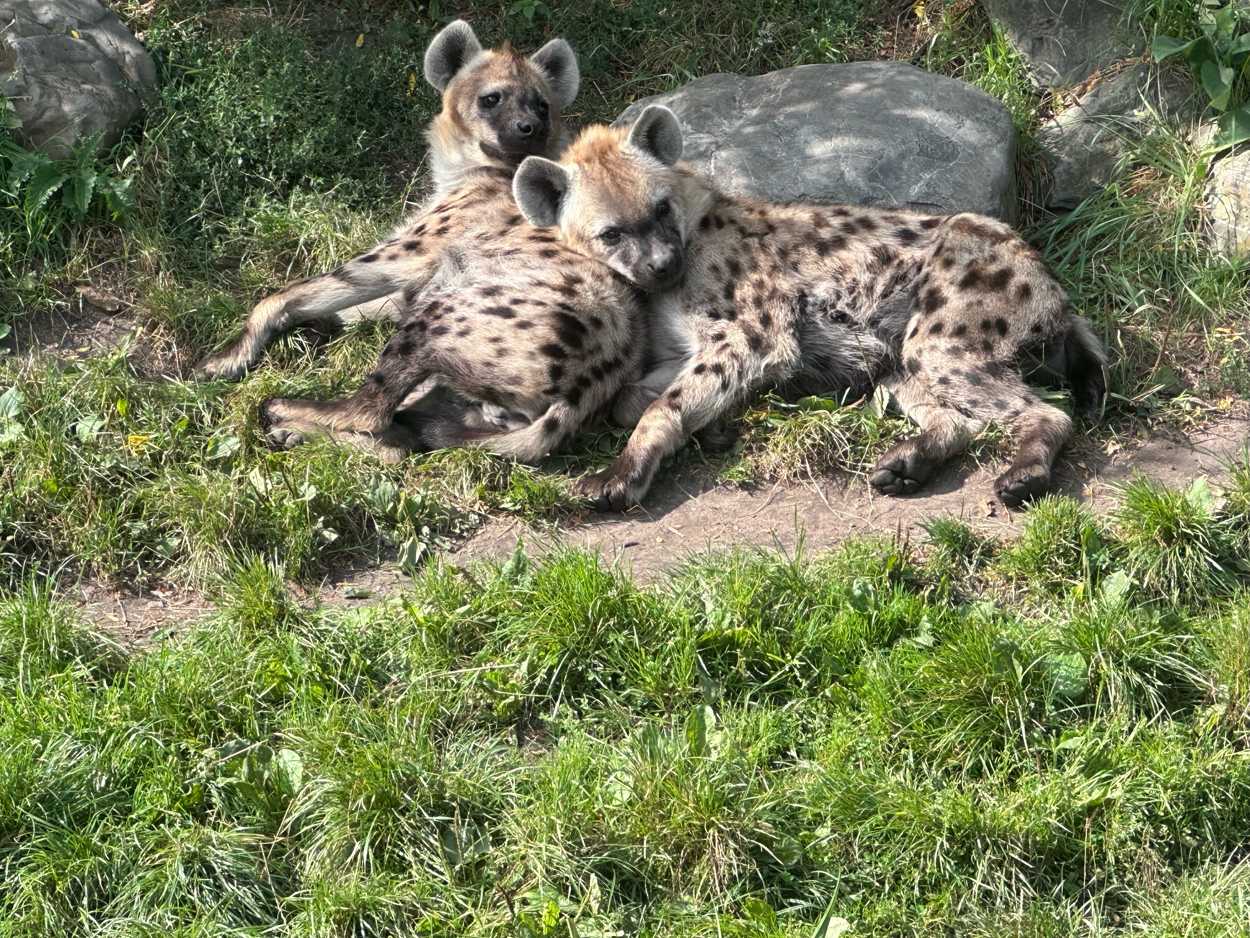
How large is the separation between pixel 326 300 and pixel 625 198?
1131 millimetres

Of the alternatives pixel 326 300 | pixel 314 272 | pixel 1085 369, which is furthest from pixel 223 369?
pixel 1085 369

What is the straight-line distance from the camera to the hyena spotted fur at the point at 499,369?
4809 millimetres

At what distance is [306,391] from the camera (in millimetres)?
5129

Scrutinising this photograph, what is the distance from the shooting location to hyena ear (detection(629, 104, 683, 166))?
203 inches

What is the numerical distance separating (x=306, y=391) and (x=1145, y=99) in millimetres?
3291

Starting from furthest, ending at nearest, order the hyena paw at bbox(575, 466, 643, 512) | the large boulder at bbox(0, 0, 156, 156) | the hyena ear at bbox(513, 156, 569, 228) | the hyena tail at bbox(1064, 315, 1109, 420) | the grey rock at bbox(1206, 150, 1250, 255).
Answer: the large boulder at bbox(0, 0, 156, 156), the grey rock at bbox(1206, 150, 1250, 255), the hyena ear at bbox(513, 156, 569, 228), the hyena tail at bbox(1064, 315, 1109, 420), the hyena paw at bbox(575, 466, 643, 512)

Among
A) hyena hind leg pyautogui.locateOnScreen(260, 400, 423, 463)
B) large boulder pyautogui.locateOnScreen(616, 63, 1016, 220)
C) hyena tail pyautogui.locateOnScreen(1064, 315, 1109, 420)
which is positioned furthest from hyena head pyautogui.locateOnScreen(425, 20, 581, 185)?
hyena tail pyautogui.locateOnScreen(1064, 315, 1109, 420)

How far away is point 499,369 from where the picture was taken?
4.81 meters

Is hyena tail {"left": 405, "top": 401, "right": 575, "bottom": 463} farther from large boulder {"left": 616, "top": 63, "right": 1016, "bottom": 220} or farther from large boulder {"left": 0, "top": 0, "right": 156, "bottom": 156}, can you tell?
large boulder {"left": 0, "top": 0, "right": 156, "bottom": 156}

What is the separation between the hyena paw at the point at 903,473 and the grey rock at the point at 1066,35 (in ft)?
7.33

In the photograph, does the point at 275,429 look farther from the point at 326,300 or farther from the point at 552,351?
the point at 552,351

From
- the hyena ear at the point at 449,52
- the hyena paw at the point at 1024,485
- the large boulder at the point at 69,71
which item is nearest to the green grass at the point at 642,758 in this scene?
the hyena paw at the point at 1024,485

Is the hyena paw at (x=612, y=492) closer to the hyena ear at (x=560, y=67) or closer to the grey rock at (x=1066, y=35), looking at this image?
the hyena ear at (x=560, y=67)

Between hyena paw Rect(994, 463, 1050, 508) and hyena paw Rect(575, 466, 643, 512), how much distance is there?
1.09 meters
